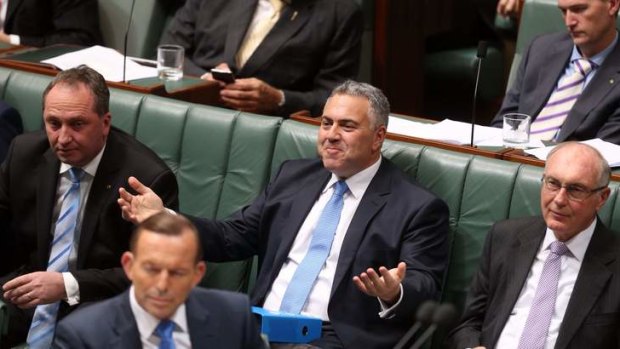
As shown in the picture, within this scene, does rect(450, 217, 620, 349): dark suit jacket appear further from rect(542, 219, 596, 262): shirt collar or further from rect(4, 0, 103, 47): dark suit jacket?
rect(4, 0, 103, 47): dark suit jacket

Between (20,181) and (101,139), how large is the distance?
0.25 m

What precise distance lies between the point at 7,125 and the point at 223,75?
0.68m

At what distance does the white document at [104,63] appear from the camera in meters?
3.82

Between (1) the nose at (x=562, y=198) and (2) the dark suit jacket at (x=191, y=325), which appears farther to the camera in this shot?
(1) the nose at (x=562, y=198)

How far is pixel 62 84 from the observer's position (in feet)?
10.2

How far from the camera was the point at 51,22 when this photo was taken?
4637 millimetres

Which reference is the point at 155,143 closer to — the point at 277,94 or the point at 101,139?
the point at 101,139

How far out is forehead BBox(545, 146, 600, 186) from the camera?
8.87 ft

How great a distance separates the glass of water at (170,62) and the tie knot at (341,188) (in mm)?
980

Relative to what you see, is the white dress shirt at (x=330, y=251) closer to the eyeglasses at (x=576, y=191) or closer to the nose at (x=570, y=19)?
→ the eyeglasses at (x=576, y=191)

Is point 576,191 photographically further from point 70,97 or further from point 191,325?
point 70,97

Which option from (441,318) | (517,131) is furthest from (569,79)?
(441,318)

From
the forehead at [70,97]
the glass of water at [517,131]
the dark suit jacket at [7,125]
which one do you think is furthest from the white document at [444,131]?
the dark suit jacket at [7,125]

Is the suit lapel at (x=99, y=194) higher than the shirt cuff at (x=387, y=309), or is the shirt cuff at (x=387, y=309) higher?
the suit lapel at (x=99, y=194)
